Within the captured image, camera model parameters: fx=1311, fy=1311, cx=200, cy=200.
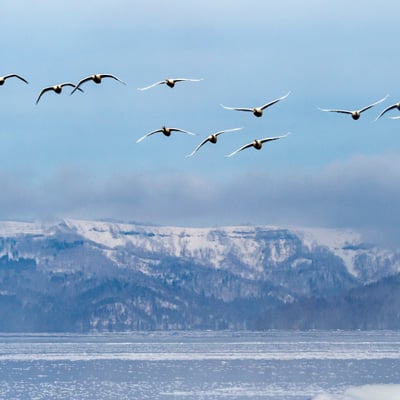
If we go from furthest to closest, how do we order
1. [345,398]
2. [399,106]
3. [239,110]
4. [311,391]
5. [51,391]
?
[51,391]
[311,391]
[345,398]
[399,106]
[239,110]

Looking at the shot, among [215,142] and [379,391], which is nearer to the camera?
[215,142]

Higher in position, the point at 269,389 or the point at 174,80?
the point at 174,80

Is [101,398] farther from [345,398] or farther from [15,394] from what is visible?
[345,398]

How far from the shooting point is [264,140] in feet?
206

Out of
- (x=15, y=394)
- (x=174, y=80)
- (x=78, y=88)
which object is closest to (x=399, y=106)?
(x=174, y=80)

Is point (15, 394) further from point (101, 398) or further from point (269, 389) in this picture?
point (269, 389)

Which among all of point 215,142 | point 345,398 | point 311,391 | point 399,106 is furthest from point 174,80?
point 311,391

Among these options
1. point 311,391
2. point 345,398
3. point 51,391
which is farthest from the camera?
point 51,391

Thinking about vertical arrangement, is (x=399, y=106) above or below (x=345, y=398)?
above

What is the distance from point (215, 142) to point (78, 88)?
7.47m

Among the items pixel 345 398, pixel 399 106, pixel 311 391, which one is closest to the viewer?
pixel 399 106

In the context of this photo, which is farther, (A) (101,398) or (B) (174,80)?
(A) (101,398)

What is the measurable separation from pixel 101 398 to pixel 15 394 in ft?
50.1

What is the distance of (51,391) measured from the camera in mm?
199000
